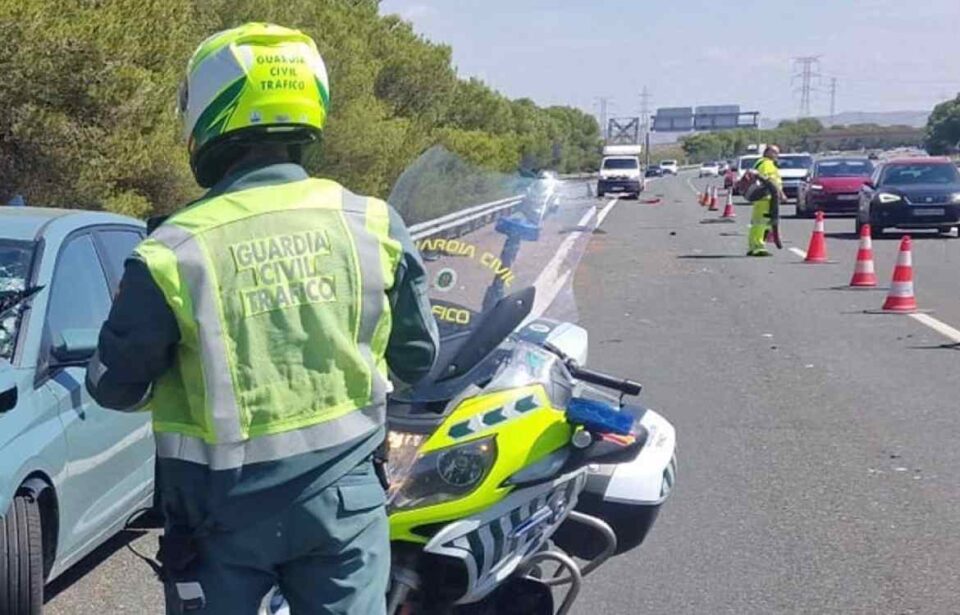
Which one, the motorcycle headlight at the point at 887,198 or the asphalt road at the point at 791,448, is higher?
Answer: the asphalt road at the point at 791,448

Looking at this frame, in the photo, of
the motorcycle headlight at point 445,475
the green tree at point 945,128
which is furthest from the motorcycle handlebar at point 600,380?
the green tree at point 945,128

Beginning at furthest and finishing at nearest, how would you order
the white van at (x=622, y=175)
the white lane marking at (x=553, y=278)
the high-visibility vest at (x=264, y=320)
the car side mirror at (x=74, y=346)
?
1. the white van at (x=622, y=175)
2. the car side mirror at (x=74, y=346)
3. the white lane marking at (x=553, y=278)
4. the high-visibility vest at (x=264, y=320)

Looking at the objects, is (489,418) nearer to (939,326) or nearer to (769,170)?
(939,326)

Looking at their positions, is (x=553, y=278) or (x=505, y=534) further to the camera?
(x=553, y=278)

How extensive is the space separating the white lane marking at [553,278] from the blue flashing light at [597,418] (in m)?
0.61

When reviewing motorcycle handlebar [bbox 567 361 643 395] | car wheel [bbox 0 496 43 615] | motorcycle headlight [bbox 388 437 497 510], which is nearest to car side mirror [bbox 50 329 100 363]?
car wheel [bbox 0 496 43 615]

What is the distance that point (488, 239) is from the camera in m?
4.25

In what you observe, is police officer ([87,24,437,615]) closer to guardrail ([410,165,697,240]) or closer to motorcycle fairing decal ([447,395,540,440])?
motorcycle fairing decal ([447,395,540,440])

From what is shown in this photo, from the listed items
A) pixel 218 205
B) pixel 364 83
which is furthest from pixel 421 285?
pixel 364 83

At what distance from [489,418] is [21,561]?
6.64ft

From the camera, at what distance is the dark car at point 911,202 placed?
27.1 meters

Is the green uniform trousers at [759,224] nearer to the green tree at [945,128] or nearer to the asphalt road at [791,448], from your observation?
the asphalt road at [791,448]

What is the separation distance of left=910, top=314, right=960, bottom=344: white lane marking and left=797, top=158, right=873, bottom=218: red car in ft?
67.6

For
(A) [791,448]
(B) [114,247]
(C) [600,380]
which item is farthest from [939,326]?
(C) [600,380]
